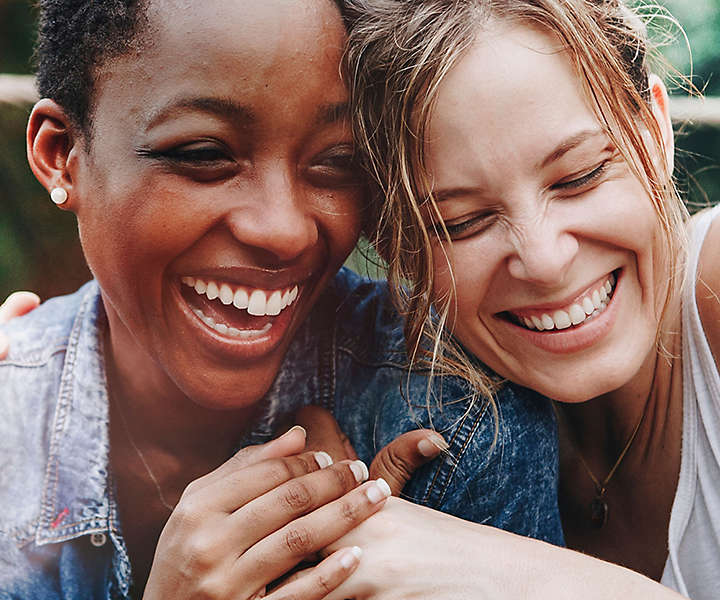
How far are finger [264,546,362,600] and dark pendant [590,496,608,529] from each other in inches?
18.5

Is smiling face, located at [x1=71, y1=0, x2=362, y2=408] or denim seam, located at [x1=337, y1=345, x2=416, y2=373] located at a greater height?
smiling face, located at [x1=71, y1=0, x2=362, y2=408]

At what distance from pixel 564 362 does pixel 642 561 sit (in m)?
0.38

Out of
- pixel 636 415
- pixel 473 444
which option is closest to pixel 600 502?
pixel 636 415

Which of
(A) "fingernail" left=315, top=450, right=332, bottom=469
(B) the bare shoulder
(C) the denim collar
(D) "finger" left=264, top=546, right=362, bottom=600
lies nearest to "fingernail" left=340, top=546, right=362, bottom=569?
(D) "finger" left=264, top=546, right=362, bottom=600

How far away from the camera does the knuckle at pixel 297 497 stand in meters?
0.89

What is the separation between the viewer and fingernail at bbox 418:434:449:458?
39.8 inches

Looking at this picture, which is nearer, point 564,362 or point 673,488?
point 564,362

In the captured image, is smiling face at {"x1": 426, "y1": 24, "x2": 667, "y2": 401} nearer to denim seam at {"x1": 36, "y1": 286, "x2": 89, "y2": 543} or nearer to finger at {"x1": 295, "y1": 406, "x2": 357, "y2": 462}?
finger at {"x1": 295, "y1": 406, "x2": 357, "y2": 462}

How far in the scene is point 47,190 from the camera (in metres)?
0.98

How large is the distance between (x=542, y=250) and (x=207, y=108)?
40 centimetres

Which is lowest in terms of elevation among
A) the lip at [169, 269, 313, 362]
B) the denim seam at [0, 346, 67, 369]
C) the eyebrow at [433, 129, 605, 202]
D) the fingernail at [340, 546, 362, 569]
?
the fingernail at [340, 546, 362, 569]

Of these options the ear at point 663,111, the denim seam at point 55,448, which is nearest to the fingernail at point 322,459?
the denim seam at point 55,448

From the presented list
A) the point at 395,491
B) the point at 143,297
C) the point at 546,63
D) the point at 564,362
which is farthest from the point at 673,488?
the point at 143,297

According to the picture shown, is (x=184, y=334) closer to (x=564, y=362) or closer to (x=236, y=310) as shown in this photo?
(x=236, y=310)
